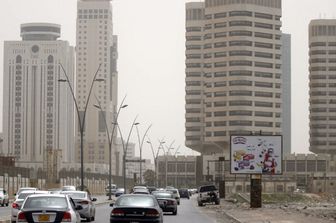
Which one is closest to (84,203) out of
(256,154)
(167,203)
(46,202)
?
(167,203)

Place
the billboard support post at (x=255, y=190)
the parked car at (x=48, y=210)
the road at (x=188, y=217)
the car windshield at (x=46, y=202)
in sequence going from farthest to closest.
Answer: the billboard support post at (x=255, y=190), the road at (x=188, y=217), the car windshield at (x=46, y=202), the parked car at (x=48, y=210)

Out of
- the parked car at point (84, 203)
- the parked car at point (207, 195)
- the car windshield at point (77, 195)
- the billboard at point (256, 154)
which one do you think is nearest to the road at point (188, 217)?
the parked car at point (84, 203)

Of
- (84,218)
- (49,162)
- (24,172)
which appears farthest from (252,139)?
(49,162)

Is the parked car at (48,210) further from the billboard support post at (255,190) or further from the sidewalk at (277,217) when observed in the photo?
the billboard support post at (255,190)

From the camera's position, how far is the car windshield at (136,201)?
26.8m

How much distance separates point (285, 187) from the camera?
167375mm

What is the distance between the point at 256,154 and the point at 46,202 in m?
34.5

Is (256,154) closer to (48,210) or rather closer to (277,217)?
(277,217)

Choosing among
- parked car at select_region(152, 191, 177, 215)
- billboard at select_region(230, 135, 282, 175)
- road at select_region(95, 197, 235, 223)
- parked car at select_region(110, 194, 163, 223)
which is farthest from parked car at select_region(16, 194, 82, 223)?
billboard at select_region(230, 135, 282, 175)

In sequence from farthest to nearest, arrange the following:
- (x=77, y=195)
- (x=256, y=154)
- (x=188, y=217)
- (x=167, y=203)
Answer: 1. (x=256, y=154)
2. (x=167, y=203)
3. (x=188, y=217)
4. (x=77, y=195)

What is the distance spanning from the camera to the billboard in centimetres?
5553

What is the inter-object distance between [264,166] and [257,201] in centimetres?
275

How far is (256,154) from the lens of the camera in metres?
55.7

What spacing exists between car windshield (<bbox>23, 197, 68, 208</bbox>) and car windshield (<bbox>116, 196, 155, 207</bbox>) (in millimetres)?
4415
